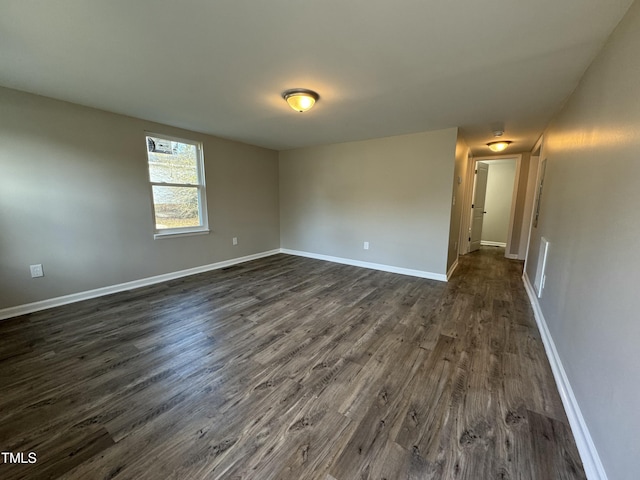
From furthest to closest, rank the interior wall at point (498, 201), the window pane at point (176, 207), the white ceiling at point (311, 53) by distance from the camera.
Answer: the interior wall at point (498, 201) → the window pane at point (176, 207) → the white ceiling at point (311, 53)

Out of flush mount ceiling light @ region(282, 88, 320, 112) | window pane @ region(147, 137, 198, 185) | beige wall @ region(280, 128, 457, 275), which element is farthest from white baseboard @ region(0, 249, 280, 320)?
flush mount ceiling light @ region(282, 88, 320, 112)

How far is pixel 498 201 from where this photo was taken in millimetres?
6902

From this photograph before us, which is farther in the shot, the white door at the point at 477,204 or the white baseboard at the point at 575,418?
the white door at the point at 477,204

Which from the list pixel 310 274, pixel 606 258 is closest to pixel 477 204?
pixel 310 274

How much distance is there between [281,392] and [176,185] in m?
3.44

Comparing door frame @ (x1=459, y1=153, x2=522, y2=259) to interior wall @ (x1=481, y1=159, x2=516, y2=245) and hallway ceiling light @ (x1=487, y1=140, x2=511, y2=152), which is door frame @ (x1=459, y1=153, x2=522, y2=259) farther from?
interior wall @ (x1=481, y1=159, x2=516, y2=245)

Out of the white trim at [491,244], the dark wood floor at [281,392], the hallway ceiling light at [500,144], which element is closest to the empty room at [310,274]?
the dark wood floor at [281,392]

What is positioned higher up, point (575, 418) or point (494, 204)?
point (494, 204)

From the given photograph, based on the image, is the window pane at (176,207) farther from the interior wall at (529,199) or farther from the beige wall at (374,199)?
the interior wall at (529,199)

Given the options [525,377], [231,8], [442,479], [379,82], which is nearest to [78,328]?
[231,8]

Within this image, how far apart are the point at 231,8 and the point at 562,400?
9.98 feet

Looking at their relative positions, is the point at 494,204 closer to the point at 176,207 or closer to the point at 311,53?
the point at 311,53

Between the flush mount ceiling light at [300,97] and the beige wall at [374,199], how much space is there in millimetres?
2071

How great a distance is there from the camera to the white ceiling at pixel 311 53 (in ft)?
4.62
